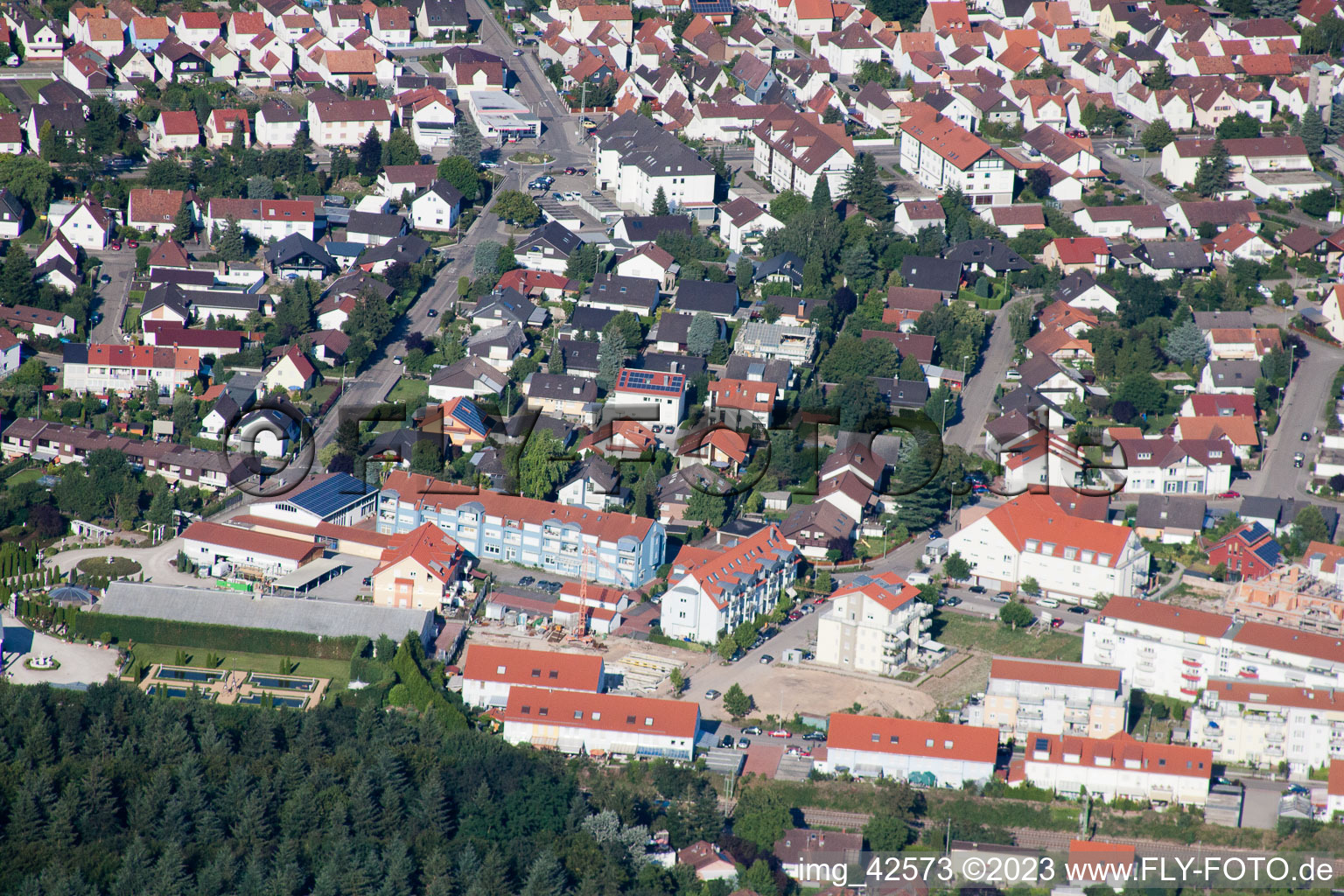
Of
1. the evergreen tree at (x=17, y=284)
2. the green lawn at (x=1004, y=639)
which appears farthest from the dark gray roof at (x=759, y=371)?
the evergreen tree at (x=17, y=284)

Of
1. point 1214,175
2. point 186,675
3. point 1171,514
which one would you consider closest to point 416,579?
point 186,675

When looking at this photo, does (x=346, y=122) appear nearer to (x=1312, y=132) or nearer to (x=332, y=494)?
(x=332, y=494)

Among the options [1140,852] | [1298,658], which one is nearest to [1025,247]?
[1298,658]

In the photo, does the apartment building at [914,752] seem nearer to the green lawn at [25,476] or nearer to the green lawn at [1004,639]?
the green lawn at [1004,639]

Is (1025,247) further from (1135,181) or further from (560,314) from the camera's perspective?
(560,314)

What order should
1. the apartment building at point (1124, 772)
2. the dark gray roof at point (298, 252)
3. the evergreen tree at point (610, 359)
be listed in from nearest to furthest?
the apartment building at point (1124, 772)
the evergreen tree at point (610, 359)
the dark gray roof at point (298, 252)
